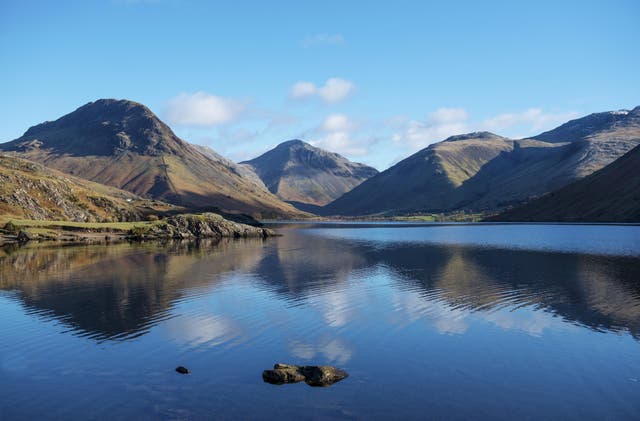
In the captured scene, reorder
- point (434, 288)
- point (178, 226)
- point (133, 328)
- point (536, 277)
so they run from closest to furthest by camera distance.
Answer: point (133, 328)
point (434, 288)
point (536, 277)
point (178, 226)

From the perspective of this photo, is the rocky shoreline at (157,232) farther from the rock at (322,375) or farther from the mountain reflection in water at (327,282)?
the rock at (322,375)

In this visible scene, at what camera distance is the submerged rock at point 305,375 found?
25.1m

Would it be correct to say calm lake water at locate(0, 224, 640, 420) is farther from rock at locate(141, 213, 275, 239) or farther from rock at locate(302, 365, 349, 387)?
rock at locate(141, 213, 275, 239)

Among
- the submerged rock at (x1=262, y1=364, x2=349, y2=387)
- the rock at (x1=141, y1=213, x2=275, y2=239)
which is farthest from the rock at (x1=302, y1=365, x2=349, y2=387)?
the rock at (x1=141, y1=213, x2=275, y2=239)

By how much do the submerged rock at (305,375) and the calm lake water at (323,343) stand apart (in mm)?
507

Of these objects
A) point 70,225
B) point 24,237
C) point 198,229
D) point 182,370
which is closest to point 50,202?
point 70,225

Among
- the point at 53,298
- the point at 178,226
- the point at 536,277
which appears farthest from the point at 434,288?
the point at 178,226

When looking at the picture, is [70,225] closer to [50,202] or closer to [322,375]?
[50,202]

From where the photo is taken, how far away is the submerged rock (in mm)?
25136

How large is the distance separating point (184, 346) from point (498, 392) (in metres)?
20.2

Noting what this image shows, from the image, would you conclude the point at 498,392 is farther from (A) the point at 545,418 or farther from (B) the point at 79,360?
(B) the point at 79,360

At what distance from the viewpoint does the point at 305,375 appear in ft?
84.6

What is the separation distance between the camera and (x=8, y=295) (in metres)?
50.8

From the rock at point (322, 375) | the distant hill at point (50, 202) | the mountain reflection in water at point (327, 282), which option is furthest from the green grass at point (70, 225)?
the rock at point (322, 375)
